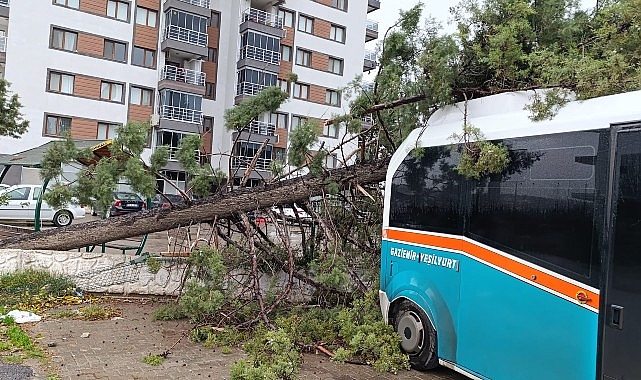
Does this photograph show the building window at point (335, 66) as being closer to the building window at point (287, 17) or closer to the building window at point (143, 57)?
the building window at point (287, 17)

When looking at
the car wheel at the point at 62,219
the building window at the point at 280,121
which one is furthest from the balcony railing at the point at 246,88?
the car wheel at the point at 62,219

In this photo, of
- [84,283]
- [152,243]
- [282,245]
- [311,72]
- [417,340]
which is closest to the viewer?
[417,340]

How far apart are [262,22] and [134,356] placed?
123 ft

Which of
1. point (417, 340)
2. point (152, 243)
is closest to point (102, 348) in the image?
point (417, 340)

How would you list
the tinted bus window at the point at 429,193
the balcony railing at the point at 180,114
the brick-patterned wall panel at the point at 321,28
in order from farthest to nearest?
the brick-patterned wall panel at the point at 321,28 < the balcony railing at the point at 180,114 < the tinted bus window at the point at 429,193

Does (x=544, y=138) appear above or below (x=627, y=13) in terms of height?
below

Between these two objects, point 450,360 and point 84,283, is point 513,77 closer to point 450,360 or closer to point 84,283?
point 450,360

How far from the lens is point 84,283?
9398 mm

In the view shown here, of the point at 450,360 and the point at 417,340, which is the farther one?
the point at 417,340

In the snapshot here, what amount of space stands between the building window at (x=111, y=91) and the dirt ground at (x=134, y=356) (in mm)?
29533

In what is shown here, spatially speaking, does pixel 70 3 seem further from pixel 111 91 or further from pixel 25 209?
pixel 25 209

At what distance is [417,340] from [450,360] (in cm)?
68

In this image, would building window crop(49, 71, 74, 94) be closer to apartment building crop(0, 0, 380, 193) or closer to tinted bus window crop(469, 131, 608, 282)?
apartment building crop(0, 0, 380, 193)

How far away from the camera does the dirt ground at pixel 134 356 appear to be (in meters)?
5.80
